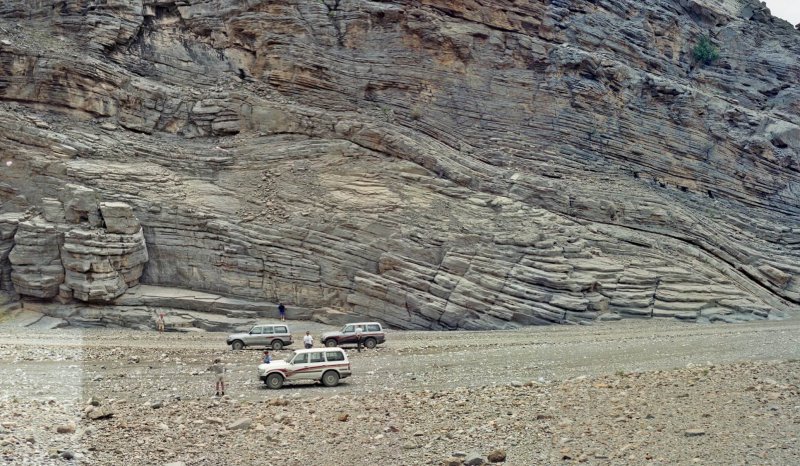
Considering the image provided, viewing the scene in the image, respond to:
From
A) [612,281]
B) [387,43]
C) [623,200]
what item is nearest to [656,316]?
[612,281]

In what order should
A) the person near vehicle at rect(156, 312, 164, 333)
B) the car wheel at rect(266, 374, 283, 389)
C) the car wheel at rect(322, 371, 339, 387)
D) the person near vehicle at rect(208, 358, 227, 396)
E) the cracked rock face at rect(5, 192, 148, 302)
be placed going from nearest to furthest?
the person near vehicle at rect(208, 358, 227, 396)
the car wheel at rect(266, 374, 283, 389)
the car wheel at rect(322, 371, 339, 387)
the person near vehicle at rect(156, 312, 164, 333)
the cracked rock face at rect(5, 192, 148, 302)

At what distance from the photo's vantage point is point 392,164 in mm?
33188

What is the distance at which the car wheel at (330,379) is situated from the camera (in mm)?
16031

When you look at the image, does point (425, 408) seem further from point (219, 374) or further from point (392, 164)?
point (392, 164)

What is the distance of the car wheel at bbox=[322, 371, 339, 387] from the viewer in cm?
1603

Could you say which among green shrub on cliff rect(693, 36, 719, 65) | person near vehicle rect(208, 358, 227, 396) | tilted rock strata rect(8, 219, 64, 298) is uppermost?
green shrub on cliff rect(693, 36, 719, 65)

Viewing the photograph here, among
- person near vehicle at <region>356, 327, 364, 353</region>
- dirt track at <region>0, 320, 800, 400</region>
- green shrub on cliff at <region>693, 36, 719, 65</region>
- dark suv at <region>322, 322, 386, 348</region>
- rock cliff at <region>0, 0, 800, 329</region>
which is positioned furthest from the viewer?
green shrub on cliff at <region>693, 36, 719, 65</region>

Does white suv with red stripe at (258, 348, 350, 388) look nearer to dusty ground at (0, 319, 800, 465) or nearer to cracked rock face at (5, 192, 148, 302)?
dusty ground at (0, 319, 800, 465)

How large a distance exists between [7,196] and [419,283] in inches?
711

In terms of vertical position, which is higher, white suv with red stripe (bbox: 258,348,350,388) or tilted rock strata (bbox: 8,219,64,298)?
white suv with red stripe (bbox: 258,348,350,388)

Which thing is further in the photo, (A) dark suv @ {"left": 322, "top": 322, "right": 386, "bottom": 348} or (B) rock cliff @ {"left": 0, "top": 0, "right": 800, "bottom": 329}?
(B) rock cliff @ {"left": 0, "top": 0, "right": 800, "bottom": 329}

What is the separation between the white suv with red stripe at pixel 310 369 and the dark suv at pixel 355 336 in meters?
6.54

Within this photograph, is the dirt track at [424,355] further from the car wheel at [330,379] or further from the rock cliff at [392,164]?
the rock cliff at [392,164]

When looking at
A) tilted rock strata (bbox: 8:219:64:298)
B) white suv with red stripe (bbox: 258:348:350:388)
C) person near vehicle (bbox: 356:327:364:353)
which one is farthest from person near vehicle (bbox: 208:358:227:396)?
tilted rock strata (bbox: 8:219:64:298)
